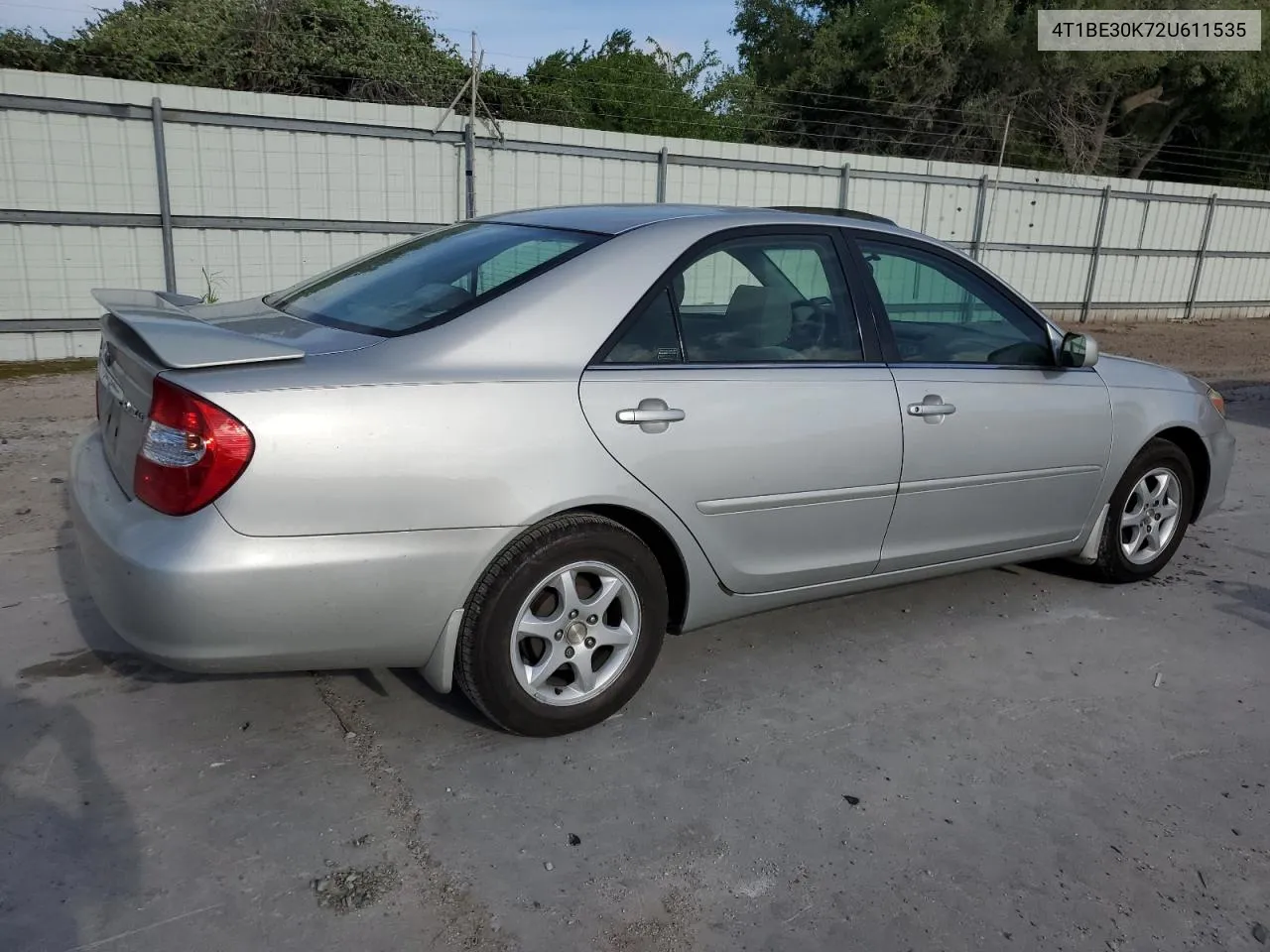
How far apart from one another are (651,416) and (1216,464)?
3.21m

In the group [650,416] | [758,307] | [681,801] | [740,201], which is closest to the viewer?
[681,801]

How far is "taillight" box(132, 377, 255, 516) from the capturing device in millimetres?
2514

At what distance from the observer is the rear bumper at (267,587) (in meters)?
2.53

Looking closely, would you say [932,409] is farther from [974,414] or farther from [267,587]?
[267,587]

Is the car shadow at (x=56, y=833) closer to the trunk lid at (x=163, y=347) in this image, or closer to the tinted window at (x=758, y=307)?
the trunk lid at (x=163, y=347)

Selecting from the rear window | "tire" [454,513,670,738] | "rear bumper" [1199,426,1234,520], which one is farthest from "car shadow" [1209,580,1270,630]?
the rear window

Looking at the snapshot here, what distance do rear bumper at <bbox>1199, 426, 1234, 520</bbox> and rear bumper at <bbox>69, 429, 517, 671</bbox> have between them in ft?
11.7

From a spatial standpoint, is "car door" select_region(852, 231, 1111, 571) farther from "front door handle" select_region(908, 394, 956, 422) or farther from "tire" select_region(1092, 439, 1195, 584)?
"tire" select_region(1092, 439, 1195, 584)

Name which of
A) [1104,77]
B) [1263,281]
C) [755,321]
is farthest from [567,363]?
[1104,77]

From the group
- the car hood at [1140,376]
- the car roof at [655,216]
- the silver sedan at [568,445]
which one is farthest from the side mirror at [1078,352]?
the car roof at [655,216]

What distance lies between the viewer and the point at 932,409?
3654 millimetres

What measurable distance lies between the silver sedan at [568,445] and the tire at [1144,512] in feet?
0.77

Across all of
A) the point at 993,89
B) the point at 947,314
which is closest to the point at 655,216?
the point at 947,314

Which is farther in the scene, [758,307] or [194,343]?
[758,307]
